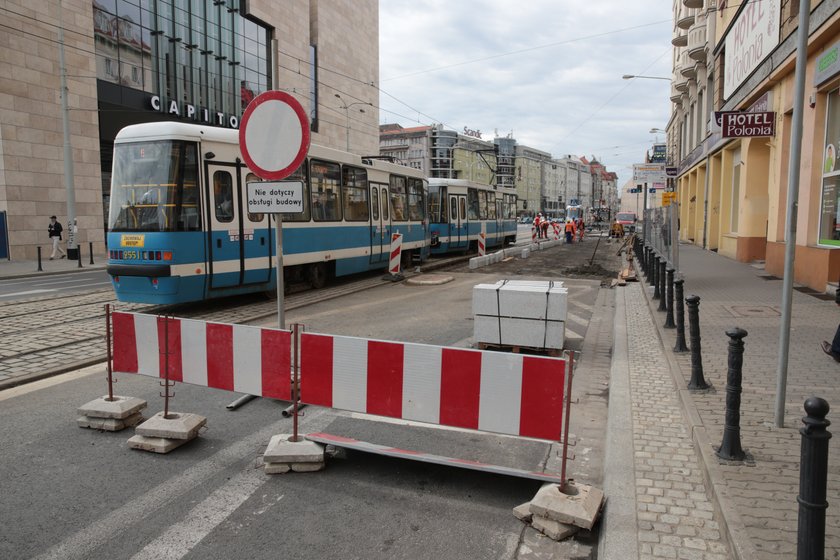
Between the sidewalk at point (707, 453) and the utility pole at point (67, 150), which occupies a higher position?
the utility pole at point (67, 150)

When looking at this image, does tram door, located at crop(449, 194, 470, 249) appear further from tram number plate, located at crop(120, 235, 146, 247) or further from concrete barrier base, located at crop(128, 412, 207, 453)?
concrete barrier base, located at crop(128, 412, 207, 453)

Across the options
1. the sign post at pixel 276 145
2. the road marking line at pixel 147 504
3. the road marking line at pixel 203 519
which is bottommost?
the road marking line at pixel 203 519

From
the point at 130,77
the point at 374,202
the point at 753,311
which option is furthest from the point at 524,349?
the point at 130,77

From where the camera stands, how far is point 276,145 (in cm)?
552

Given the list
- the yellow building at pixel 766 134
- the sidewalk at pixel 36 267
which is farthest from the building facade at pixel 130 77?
the yellow building at pixel 766 134

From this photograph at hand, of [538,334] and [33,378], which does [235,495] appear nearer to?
[33,378]

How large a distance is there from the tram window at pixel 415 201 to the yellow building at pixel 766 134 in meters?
9.23

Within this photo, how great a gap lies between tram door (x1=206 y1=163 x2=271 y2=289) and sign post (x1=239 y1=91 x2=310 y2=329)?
5.17 meters

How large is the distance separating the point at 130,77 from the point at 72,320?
26.9 m

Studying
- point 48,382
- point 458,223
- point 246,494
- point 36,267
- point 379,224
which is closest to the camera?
point 246,494

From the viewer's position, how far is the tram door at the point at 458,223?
25.7 m

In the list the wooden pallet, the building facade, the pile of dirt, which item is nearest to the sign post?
the wooden pallet

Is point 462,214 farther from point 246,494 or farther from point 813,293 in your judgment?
point 246,494

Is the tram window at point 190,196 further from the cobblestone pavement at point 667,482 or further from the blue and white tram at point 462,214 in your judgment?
the blue and white tram at point 462,214
